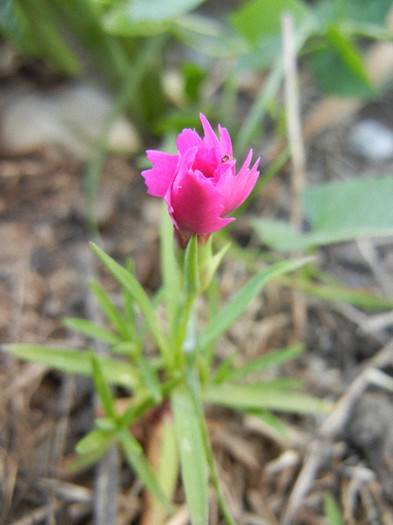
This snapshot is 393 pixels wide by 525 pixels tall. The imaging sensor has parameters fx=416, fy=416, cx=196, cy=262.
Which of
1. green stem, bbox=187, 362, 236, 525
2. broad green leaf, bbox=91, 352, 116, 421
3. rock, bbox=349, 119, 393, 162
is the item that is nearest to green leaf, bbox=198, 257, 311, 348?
green stem, bbox=187, 362, 236, 525

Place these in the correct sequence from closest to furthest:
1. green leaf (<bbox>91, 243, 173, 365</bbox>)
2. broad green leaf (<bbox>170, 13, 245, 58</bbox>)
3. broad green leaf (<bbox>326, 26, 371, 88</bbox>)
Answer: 1. green leaf (<bbox>91, 243, 173, 365</bbox>)
2. broad green leaf (<bbox>326, 26, 371, 88</bbox>)
3. broad green leaf (<bbox>170, 13, 245, 58</bbox>)

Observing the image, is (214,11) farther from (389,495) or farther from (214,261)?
(389,495)

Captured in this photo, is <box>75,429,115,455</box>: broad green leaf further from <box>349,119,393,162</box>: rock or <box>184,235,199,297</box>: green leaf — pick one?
<box>349,119,393,162</box>: rock

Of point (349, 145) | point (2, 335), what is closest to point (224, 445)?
point (2, 335)

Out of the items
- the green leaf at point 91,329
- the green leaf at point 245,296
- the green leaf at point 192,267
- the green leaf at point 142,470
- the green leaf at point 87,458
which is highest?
the green leaf at point 192,267

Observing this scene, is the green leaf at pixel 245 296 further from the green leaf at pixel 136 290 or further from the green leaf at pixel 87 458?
the green leaf at pixel 87 458

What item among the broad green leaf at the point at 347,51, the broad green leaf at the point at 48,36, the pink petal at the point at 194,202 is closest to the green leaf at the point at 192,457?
the pink petal at the point at 194,202
